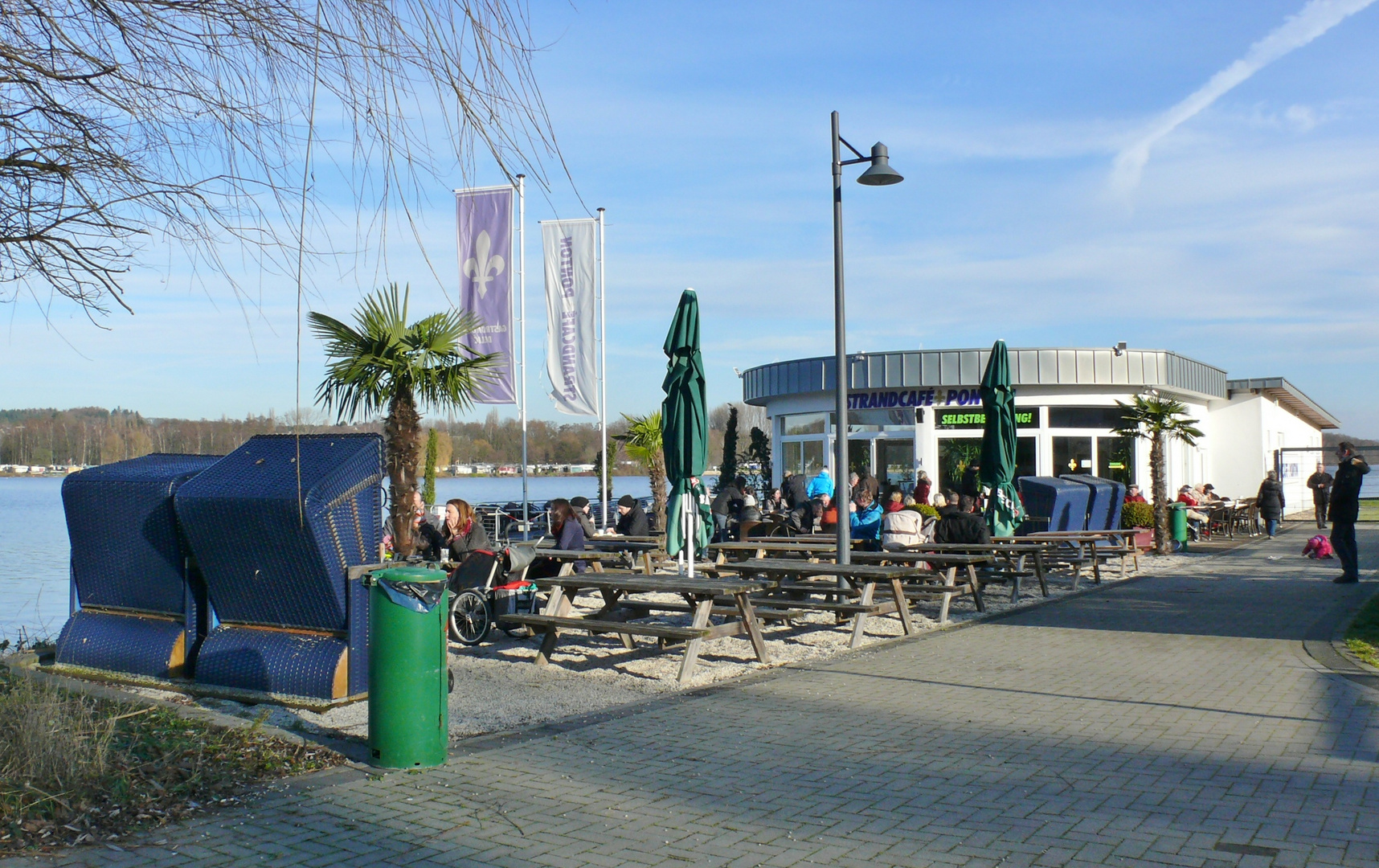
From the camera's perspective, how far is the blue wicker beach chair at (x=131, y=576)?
7.93 meters

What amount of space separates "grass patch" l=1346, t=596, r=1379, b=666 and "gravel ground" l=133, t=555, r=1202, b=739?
344 cm

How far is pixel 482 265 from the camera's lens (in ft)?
56.6

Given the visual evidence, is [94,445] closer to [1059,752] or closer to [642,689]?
[642,689]

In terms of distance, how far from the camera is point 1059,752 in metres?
5.90

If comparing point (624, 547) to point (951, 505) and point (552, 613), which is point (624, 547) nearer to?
point (552, 613)

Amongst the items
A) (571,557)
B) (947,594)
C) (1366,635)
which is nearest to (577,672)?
(571,557)

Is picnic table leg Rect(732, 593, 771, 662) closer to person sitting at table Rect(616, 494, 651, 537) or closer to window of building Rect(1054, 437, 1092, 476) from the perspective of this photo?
person sitting at table Rect(616, 494, 651, 537)

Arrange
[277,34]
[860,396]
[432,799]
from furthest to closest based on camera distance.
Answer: [860,396] → [432,799] → [277,34]

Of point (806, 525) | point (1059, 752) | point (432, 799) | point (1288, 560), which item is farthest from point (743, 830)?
point (1288, 560)

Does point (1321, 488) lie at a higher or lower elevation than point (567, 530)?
higher

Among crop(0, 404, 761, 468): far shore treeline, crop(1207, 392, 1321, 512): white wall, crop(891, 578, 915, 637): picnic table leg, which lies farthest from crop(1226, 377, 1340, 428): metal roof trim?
crop(0, 404, 761, 468): far shore treeline

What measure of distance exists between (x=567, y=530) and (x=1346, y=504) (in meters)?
10.2

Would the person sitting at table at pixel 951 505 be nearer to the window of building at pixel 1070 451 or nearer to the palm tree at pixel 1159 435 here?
the palm tree at pixel 1159 435

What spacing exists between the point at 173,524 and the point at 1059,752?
20.4 ft
